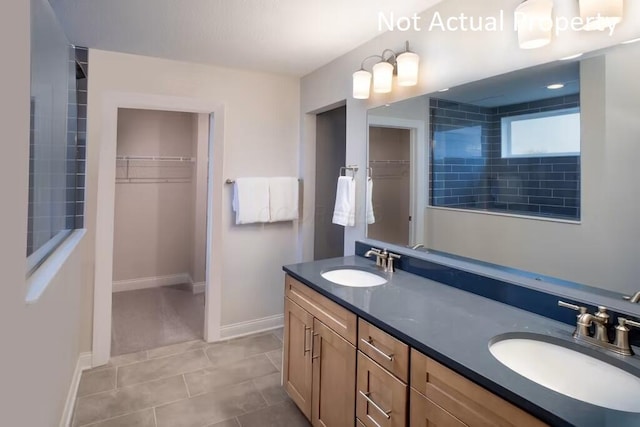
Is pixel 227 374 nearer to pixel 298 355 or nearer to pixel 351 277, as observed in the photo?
pixel 298 355

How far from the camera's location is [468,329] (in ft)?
4.04

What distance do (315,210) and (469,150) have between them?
176 cm

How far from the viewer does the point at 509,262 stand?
1532 mm

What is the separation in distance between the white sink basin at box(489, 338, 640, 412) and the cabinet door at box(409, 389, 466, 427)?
232mm

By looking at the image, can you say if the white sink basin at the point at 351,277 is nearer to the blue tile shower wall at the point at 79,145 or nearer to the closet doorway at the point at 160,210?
the blue tile shower wall at the point at 79,145

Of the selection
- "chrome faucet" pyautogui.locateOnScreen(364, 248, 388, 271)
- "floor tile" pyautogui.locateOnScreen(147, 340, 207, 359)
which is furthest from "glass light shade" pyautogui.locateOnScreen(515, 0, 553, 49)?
"floor tile" pyautogui.locateOnScreen(147, 340, 207, 359)

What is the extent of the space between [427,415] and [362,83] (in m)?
1.81

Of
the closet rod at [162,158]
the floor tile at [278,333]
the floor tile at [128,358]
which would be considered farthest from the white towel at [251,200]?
the closet rod at [162,158]

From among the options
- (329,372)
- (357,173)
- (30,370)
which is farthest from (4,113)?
(357,173)

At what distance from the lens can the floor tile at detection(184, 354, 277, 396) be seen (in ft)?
7.63

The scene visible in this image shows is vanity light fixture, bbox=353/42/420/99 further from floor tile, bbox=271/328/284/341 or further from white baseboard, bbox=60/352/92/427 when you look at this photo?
white baseboard, bbox=60/352/92/427

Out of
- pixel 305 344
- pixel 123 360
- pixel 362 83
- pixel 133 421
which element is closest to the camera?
pixel 305 344

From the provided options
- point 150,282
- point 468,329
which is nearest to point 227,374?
point 468,329

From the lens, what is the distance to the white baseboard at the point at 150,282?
4.23m
